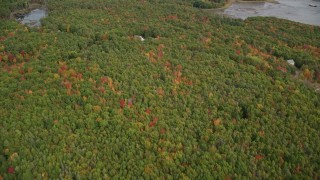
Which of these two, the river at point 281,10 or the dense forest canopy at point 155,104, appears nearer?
the dense forest canopy at point 155,104

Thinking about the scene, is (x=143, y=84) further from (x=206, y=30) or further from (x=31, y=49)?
(x=206, y=30)

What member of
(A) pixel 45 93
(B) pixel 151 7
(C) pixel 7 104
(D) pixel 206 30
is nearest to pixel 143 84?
(A) pixel 45 93

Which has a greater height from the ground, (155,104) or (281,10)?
(155,104)

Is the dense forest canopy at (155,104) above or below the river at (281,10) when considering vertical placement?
above

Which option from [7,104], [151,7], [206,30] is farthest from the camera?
[151,7]

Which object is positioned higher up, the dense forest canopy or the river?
the dense forest canopy

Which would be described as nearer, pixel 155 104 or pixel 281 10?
pixel 155 104

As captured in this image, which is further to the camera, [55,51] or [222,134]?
[55,51]

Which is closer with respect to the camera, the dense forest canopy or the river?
the dense forest canopy
